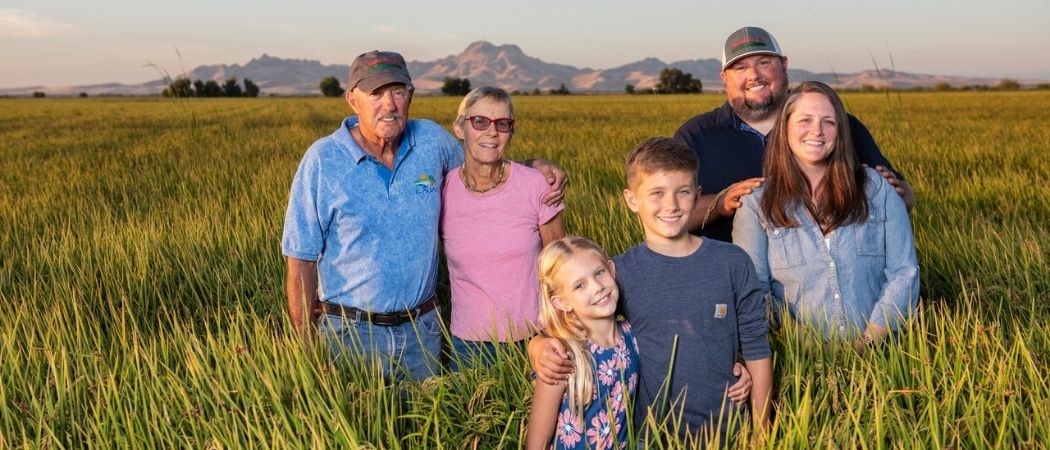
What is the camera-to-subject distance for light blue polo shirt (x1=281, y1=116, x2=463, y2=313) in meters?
2.94

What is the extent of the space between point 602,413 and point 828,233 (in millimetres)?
1058

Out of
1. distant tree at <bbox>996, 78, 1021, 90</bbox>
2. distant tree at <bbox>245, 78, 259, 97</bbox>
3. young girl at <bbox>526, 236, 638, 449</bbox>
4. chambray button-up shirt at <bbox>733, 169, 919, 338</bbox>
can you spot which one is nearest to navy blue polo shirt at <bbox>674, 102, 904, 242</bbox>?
chambray button-up shirt at <bbox>733, 169, 919, 338</bbox>

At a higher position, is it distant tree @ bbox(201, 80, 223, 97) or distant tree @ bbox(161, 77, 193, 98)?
distant tree @ bbox(161, 77, 193, 98)

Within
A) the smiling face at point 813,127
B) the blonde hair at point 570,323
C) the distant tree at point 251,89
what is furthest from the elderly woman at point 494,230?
the distant tree at point 251,89

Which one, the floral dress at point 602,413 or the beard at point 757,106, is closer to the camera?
the floral dress at point 602,413

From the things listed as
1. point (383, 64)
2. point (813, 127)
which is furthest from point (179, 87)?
point (813, 127)

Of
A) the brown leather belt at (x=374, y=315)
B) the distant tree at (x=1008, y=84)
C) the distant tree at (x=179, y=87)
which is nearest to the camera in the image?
the brown leather belt at (x=374, y=315)

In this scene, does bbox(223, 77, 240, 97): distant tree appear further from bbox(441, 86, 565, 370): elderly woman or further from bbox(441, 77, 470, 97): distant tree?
bbox(441, 86, 565, 370): elderly woman

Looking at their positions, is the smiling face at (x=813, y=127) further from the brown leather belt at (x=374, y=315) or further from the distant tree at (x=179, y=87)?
the distant tree at (x=179, y=87)

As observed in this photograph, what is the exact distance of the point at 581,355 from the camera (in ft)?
6.77

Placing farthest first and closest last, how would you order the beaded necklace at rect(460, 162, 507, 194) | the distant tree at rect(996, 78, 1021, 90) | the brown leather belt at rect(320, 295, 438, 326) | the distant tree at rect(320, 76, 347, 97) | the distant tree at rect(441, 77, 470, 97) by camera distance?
the distant tree at rect(320, 76, 347, 97)
the distant tree at rect(441, 77, 470, 97)
the distant tree at rect(996, 78, 1021, 90)
the brown leather belt at rect(320, 295, 438, 326)
the beaded necklace at rect(460, 162, 507, 194)

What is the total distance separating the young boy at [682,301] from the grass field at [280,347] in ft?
0.52

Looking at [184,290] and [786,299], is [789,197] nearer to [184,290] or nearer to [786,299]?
[786,299]

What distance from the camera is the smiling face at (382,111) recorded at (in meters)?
2.93
